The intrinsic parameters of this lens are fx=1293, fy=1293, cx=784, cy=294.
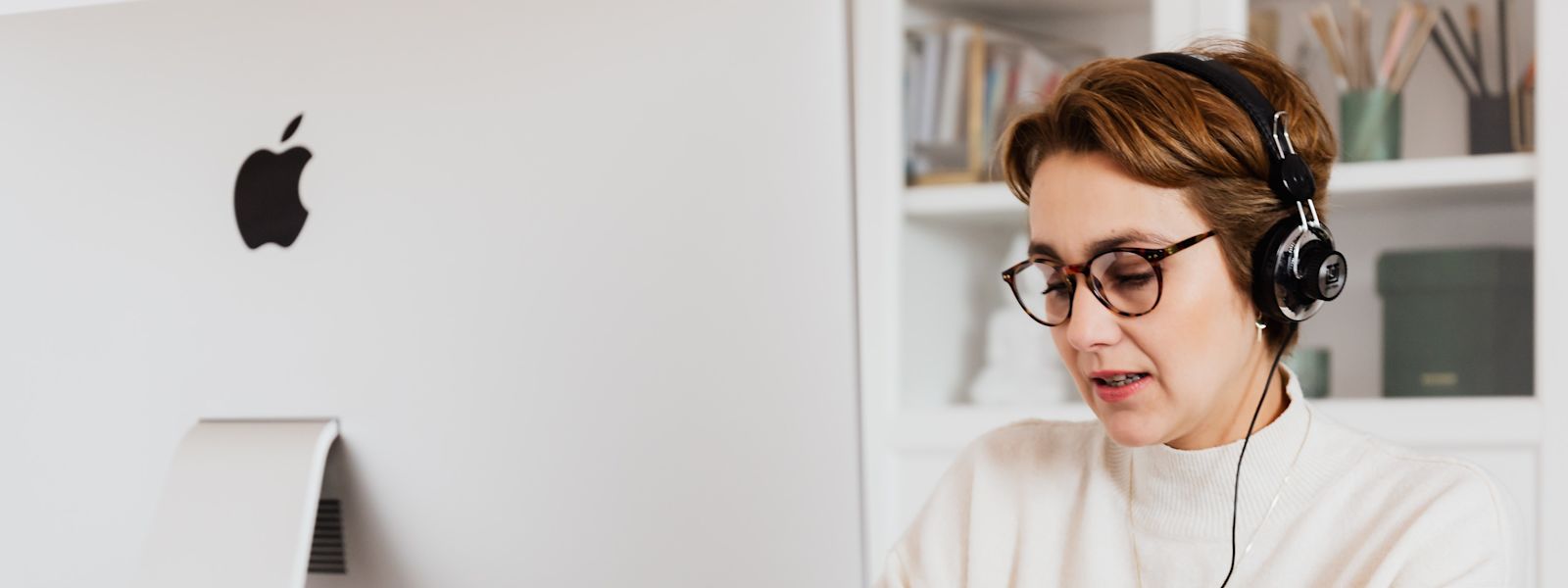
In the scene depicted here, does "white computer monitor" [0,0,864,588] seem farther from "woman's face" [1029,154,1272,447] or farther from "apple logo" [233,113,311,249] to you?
"woman's face" [1029,154,1272,447]

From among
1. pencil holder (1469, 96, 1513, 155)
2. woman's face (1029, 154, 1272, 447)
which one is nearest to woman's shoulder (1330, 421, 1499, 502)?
woman's face (1029, 154, 1272, 447)

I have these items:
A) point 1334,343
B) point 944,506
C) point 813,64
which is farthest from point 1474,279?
point 813,64

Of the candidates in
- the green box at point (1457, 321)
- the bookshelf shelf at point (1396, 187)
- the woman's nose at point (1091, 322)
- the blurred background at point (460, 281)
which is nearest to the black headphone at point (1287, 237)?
the woman's nose at point (1091, 322)

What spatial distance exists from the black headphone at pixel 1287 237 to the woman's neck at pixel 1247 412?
112 millimetres

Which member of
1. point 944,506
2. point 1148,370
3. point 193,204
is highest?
point 193,204

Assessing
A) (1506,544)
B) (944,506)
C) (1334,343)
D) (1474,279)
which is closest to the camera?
(1506,544)

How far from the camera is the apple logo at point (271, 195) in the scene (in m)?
0.83

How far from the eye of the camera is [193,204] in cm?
85

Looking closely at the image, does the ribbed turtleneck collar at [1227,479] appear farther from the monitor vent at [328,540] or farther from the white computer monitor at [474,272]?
the monitor vent at [328,540]

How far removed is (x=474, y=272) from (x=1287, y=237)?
528 mm

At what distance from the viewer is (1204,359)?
2.97 feet

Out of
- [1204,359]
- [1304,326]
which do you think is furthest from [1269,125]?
[1304,326]

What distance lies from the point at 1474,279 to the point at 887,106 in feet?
2.55

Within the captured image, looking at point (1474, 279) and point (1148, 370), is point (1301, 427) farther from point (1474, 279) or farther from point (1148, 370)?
point (1474, 279)
